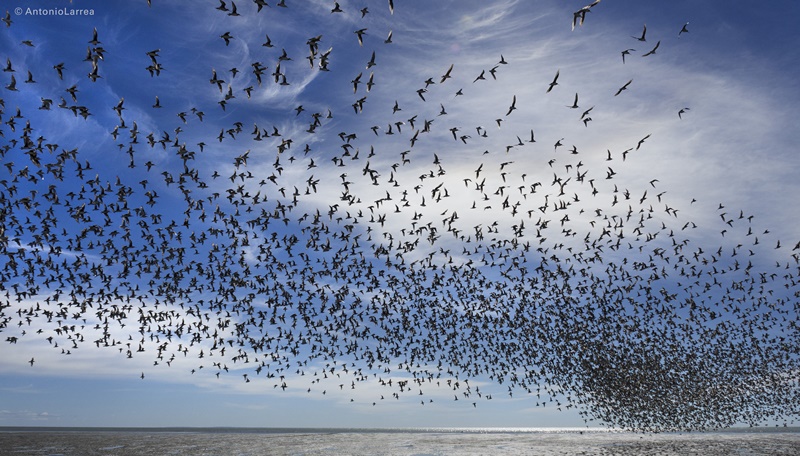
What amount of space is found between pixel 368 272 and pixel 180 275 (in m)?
16.6

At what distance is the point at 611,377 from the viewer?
6688 centimetres

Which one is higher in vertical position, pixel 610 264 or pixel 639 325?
pixel 610 264

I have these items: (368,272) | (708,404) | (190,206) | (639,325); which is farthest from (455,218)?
(708,404)

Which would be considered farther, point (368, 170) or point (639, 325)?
point (639, 325)

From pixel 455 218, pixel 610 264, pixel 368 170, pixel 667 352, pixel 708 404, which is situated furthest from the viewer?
pixel 708 404

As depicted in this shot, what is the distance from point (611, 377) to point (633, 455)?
1164 inches

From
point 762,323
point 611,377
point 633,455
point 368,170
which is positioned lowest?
point 633,455

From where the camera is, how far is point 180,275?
149ft

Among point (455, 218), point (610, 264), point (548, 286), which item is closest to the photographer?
point (455, 218)

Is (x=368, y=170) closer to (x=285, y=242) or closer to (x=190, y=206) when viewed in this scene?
(x=285, y=242)

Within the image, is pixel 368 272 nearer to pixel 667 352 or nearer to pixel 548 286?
pixel 548 286

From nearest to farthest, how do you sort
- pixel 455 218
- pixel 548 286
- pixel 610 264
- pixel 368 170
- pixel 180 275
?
pixel 368 170 < pixel 455 218 < pixel 180 275 < pixel 610 264 < pixel 548 286

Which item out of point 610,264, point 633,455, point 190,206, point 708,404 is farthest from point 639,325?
point 190,206

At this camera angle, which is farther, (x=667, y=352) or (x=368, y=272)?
(x=667, y=352)
